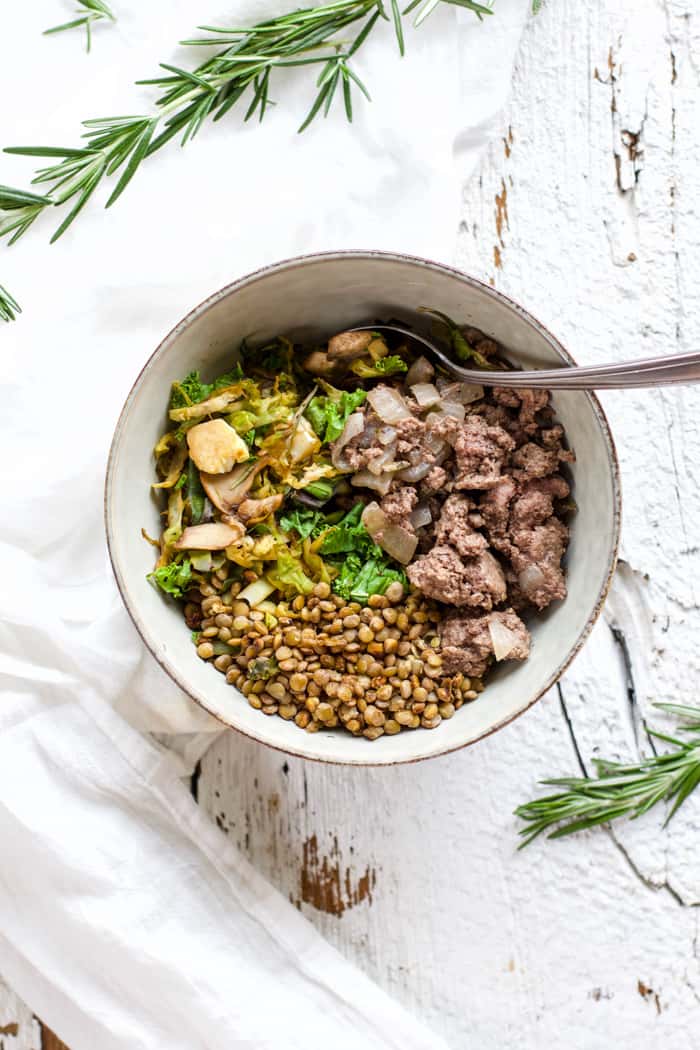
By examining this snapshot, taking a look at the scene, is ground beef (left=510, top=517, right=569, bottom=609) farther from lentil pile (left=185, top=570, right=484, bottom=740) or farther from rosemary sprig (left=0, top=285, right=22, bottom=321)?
rosemary sprig (left=0, top=285, right=22, bottom=321)

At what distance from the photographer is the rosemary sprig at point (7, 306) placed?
1.89 meters

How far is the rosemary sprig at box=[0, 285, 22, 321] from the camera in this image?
1.89 m

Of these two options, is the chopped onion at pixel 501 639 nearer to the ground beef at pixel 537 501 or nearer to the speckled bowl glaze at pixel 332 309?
the speckled bowl glaze at pixel 332 309

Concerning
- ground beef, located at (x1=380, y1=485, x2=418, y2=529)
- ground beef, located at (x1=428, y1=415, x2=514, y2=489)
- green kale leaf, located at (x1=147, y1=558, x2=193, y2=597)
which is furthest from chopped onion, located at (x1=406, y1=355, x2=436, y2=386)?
green kale leaf, located at (x1=147, y1=558, x2=193, y2=597)

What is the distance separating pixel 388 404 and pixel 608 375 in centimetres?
41

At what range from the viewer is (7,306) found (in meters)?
1.90

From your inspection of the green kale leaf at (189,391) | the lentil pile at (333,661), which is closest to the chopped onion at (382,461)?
the lentil pile at (333,661)

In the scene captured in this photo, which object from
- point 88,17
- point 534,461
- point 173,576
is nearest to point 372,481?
point 534,461

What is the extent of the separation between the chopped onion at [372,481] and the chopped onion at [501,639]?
0.30 m

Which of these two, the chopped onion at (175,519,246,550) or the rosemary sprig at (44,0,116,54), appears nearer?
the chopped onion at (175,519,246,550)

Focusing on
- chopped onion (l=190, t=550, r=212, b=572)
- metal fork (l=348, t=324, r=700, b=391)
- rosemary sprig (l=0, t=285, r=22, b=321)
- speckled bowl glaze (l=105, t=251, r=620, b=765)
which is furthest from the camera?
rosemary sprig (l=0, t=285, r=22, b=321)

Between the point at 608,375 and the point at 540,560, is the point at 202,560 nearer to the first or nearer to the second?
the point at 540,560

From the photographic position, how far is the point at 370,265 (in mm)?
1714

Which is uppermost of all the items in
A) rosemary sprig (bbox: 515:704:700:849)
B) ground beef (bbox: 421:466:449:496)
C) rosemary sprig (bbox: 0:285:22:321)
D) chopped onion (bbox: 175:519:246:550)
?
rosemary sprig (bbox: 0:285:22:321)
